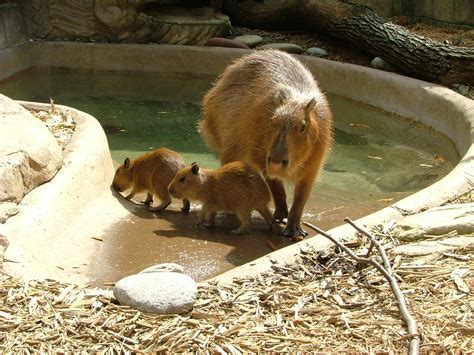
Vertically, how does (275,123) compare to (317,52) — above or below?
above

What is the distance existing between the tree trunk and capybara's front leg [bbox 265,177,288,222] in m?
4.08

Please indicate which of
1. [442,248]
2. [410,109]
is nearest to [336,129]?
[410,109]

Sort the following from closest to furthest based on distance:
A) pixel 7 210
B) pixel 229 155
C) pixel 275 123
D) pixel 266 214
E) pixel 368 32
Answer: pixel 7 210, pixel 275 123, pixel 266 214, pixel 229 155, pixel 368 32

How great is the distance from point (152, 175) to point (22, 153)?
132 centimetres

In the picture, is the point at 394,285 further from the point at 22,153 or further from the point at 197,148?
the point at 197,148

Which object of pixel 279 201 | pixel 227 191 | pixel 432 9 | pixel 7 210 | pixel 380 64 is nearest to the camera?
pixel 7 210

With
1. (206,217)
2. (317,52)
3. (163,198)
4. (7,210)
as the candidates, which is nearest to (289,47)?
(317,52)

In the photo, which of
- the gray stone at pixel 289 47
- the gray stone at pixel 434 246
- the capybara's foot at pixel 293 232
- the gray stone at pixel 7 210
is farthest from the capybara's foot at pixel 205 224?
the gray stone at pixel 289 47

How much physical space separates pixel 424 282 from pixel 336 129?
5.23m

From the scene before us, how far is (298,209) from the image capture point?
6.14 metres

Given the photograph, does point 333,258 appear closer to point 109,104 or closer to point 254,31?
point 109,104

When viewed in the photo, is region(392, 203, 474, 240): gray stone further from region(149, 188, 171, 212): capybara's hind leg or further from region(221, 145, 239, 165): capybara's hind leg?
region(149, 188, 171, 212): capybara's hind leg

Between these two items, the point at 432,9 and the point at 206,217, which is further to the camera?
the point at 432,9

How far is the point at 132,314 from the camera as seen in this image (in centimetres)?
381
